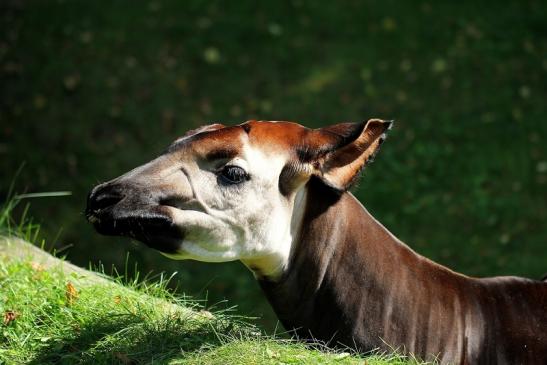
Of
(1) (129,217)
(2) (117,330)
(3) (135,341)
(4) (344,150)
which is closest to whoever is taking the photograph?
(1) (129,217)

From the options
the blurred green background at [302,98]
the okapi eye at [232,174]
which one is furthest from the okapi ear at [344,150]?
the blurred green background at [302,98]

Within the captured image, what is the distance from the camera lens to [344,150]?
13.2 ft

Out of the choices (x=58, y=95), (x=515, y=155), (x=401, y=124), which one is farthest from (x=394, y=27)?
(x=58, y=95)

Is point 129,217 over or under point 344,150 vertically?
under

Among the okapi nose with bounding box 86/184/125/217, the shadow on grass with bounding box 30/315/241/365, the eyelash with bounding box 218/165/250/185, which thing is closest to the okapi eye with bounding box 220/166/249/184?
the eyelash with bounding box 218/165/250/185

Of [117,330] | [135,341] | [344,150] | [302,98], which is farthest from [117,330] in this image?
[302,98]

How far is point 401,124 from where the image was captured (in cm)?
1043

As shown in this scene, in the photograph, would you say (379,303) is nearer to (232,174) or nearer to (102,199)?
(232,174)

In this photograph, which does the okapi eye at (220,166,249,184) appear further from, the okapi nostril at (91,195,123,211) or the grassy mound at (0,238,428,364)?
the grassy mound at (0,238,428,364)

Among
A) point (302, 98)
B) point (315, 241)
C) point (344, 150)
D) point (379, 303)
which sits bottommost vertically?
point (379, 303)

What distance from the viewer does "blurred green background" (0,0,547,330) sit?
9.47 meters

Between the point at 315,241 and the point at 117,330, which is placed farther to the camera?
the point at 117,330

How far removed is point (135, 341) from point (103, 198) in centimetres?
83

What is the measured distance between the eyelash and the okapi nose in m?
0.44
